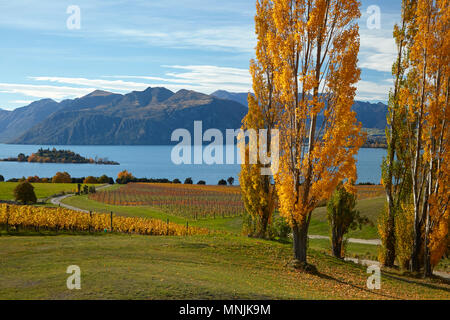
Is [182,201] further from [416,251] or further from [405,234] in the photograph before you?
[416,251]

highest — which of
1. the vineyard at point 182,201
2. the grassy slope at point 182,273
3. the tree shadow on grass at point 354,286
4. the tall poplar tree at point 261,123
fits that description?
the tall poplar tree at point 261,123

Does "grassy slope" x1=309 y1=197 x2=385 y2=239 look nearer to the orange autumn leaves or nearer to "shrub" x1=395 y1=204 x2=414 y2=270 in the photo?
"shrub" x1=395 y1=204 x2=414 y2=270

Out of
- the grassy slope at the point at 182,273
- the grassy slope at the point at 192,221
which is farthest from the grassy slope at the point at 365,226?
the grassy slope at the point at 182,273

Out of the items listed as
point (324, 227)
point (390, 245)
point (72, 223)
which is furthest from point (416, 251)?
point (72, 223)

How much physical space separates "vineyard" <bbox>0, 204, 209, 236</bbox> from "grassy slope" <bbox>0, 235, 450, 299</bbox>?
5835 mm

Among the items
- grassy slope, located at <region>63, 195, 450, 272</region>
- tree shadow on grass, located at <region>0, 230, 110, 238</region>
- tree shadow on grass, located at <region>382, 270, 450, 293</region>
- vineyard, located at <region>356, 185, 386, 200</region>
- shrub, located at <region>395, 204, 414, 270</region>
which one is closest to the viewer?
tree shadow on grass, located at <region>382, 270, 450, 293</region>

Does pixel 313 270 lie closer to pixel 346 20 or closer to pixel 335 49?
pixel 335 49

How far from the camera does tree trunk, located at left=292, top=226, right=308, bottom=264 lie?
1758 cm

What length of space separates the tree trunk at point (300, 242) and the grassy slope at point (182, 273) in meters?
0.81

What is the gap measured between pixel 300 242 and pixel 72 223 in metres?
15.3

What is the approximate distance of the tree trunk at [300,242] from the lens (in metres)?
17.6

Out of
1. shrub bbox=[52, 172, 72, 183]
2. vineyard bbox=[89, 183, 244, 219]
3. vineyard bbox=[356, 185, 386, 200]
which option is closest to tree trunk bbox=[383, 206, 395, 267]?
vineyard bbox=[89, 183, 244, 219]

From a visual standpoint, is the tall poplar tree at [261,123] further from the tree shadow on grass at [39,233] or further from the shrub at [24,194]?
the shrub at [24,194]

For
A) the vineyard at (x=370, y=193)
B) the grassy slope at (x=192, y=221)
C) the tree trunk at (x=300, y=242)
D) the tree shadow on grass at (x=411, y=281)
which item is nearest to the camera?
the tree shadow on grass at (x=411, y=281)
